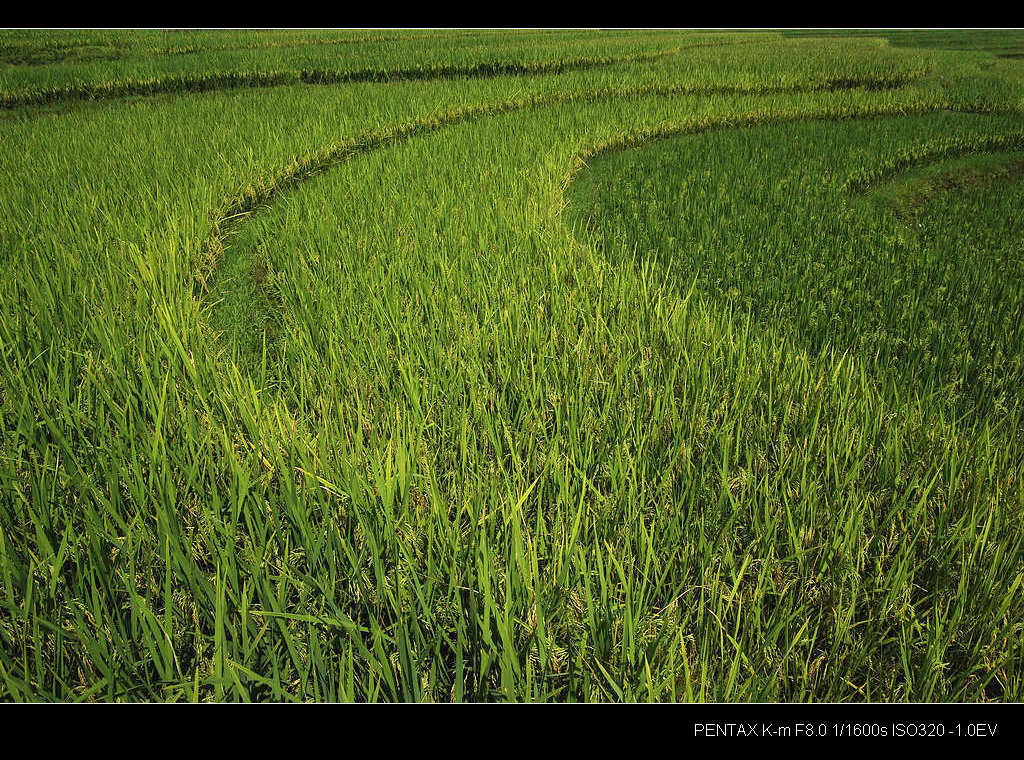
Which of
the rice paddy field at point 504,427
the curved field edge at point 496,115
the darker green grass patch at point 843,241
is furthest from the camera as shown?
the curved field edge at point 496,115

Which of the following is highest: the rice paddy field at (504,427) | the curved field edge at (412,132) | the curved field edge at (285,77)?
the curved field edge at (285,77)

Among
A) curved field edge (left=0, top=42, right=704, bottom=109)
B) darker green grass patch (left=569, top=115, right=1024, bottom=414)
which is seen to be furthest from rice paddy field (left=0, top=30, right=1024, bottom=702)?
curved field edge (left=0, top=42, right=704, bottom=109)

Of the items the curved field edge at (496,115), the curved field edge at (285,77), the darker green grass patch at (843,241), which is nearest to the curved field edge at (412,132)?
the curved field edge at (496,115)

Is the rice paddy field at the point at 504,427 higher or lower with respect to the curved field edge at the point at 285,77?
lower

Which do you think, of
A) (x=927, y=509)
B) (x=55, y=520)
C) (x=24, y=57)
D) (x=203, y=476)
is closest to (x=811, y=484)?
(x=927, y=509)

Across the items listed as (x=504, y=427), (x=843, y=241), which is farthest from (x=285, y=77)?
(x=504, y=427)

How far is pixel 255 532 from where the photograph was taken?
1.14 metres

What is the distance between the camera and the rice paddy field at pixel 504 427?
36.6 inches

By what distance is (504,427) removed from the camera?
1.34 meters

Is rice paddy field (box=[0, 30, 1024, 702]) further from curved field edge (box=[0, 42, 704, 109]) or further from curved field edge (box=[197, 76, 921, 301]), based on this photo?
curved field edge (box=[0, 42, 704, 109])

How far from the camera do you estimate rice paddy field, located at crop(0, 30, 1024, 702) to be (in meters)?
0.93

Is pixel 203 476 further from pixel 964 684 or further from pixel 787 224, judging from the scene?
pixel 787 224

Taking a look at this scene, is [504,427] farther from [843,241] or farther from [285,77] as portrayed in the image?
[285,77]

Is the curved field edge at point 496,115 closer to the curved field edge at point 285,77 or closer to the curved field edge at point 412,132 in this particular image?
the curved field edge at point 412,132
